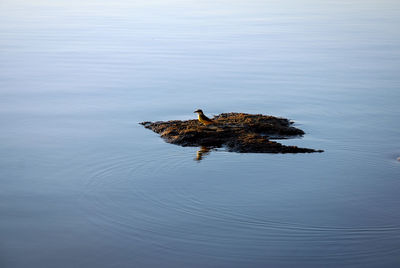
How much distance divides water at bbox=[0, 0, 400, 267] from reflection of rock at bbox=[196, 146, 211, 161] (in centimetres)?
12

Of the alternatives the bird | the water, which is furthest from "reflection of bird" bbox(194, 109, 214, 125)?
the water

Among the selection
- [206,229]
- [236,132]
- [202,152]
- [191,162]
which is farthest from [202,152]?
[206,229]

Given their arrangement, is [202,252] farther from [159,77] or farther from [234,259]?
[159,77]

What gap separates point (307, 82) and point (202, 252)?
1019 centimetres

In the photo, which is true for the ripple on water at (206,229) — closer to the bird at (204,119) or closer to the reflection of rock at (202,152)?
the reflection of rock at (202,152)

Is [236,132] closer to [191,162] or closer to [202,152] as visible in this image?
[202,152]

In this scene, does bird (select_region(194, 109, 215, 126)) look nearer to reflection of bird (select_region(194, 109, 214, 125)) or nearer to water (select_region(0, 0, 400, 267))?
reflection of bird (select_region(194, 109, 214, 125))

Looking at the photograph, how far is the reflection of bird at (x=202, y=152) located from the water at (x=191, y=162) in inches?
4.7

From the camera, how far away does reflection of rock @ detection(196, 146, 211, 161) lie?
10.2 m

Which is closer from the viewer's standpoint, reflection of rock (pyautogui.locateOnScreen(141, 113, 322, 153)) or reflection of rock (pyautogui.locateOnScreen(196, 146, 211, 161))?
reflection of rock (pyautogui.locateOnScreen(196, 146, 211, 161))

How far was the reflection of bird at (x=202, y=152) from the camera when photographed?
1018cm

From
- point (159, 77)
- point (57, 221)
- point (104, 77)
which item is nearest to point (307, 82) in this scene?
point (159, 77)

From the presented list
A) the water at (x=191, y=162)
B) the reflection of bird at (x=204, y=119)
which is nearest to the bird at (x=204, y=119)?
the reflection of bird at (x=204, y=119)

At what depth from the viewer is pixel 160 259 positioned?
21.7 ft
